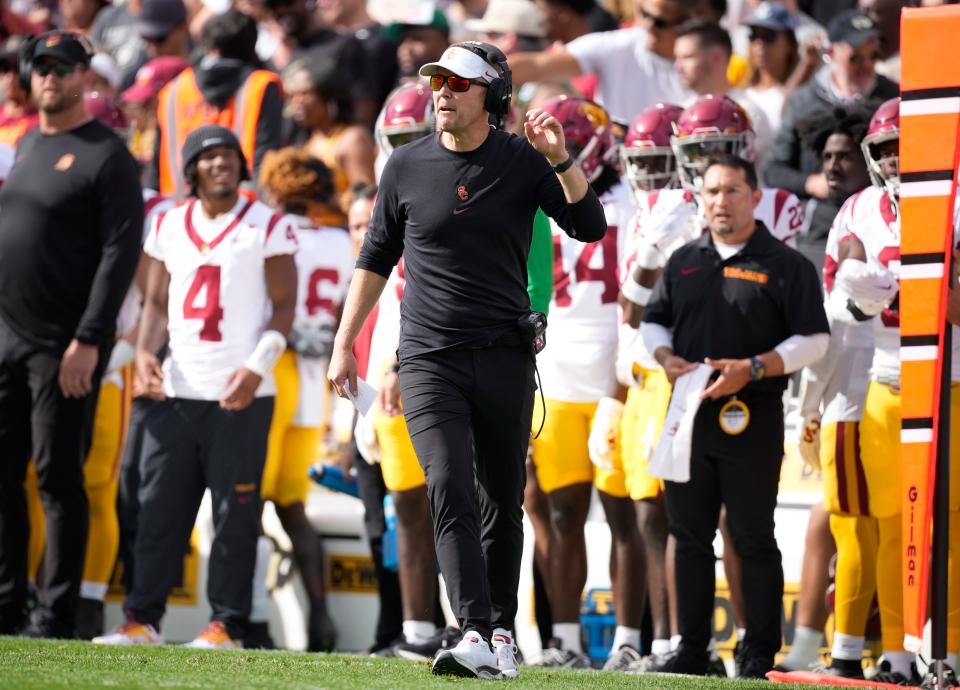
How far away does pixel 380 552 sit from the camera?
27.2ft

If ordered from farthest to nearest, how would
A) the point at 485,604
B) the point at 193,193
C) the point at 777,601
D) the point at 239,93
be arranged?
the point at 239,93 → the point at 193,193 → the point at 777,601 → the point at 485,604

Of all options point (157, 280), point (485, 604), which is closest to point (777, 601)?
point (485, 604)

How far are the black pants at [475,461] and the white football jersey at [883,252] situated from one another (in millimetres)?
1671

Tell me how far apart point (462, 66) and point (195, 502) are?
9.82 feet

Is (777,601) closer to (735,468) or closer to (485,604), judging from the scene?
(735,468)

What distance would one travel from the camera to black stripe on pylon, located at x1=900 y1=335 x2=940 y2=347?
5.62m

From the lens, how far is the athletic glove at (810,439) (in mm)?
7164

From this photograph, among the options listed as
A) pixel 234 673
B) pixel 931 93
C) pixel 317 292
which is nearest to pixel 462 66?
pixel 931 93

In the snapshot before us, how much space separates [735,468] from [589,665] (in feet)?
4.30

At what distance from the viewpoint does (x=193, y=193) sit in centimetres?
802

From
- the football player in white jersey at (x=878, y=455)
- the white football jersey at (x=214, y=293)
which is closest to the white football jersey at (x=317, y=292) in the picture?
the white football jersey at (x=214, y=293)

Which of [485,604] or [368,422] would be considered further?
[368,422]

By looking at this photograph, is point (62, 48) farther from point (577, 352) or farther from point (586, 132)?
point (577, 352)

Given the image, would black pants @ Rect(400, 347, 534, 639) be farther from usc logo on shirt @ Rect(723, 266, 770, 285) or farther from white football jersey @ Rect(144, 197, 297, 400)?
white football jersey @ Rect(144, 197, 297, 400)
